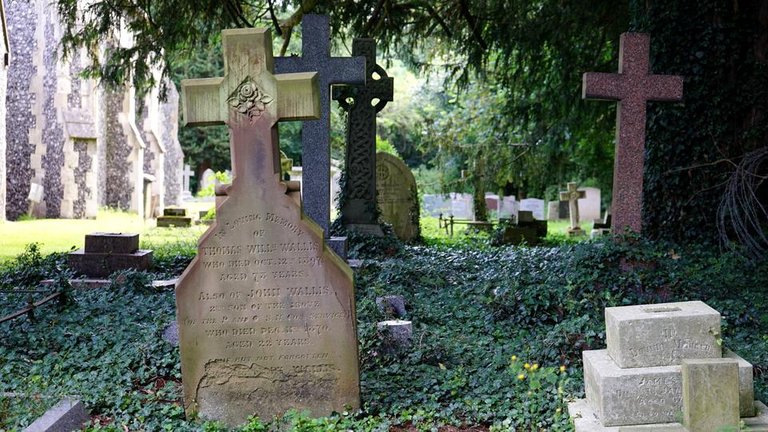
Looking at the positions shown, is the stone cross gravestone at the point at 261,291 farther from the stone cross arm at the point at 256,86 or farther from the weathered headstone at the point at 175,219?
the weathered headstone at the point at 175,219

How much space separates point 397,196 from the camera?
609 inches

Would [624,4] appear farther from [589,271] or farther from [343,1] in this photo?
[589,271]

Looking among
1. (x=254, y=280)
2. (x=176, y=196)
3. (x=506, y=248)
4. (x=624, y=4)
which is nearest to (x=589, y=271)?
(x=254, y=280)

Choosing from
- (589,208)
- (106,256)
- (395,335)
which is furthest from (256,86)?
(589,208)

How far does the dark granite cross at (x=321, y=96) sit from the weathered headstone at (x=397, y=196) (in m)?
5.62

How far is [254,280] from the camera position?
498 cm

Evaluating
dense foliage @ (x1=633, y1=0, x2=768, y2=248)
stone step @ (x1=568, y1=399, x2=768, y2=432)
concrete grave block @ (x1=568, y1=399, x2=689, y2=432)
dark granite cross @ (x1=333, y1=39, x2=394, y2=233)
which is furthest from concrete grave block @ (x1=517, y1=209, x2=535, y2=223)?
stone step @ (x1=568, y1=399, x2=768, y2=432)

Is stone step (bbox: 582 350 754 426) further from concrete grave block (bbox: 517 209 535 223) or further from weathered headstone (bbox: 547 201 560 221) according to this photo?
weathered headstone (bbox: 547 201 560 221)

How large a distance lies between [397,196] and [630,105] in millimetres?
7295

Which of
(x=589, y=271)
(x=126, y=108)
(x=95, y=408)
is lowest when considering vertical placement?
(x=95, y=408)

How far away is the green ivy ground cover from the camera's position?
Answer: 16.3 ft

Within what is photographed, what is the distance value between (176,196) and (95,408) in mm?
25567

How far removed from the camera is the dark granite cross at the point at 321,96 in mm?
9742

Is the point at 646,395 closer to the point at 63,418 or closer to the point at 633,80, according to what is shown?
the point at 63,418
